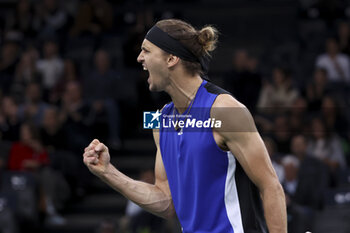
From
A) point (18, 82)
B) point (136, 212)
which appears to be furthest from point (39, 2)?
point (136, 212)

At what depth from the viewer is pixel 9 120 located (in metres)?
12.7

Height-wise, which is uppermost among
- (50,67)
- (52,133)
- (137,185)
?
Result: (137,185)

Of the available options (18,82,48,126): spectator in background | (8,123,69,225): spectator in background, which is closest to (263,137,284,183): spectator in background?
(8,123,69,225): spectator in background

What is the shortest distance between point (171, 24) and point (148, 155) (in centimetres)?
938

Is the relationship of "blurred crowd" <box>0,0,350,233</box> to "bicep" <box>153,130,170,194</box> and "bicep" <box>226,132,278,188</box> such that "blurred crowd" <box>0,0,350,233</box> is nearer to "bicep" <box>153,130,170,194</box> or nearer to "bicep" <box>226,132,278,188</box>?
"bicep" <box>153,130,170,194</box>

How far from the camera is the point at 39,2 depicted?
54.2 ft

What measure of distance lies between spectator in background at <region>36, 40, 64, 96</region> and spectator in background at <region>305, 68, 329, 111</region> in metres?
4.88

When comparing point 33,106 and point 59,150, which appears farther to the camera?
point 33,106

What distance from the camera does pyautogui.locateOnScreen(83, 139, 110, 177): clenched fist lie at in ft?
13.4

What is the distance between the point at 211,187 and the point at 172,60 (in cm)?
76

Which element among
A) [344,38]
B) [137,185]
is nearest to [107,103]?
[344,38]

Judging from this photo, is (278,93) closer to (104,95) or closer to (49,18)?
(104,95)

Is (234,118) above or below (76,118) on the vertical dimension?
above

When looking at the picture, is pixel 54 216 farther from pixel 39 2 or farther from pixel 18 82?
pixel 39 2
